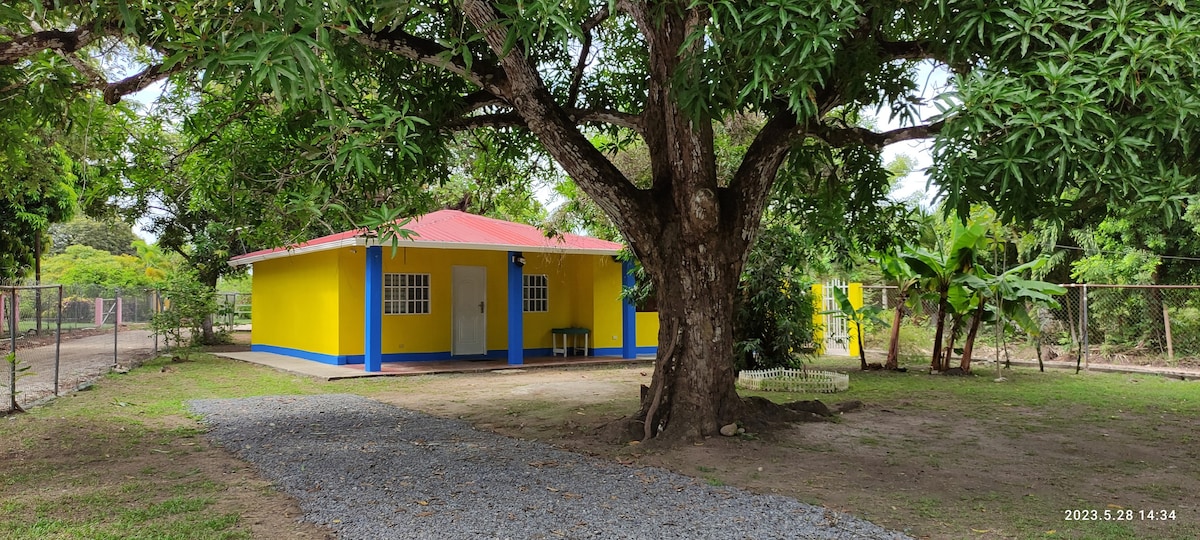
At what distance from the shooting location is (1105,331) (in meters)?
16.7

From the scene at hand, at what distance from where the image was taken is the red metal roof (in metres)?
14.2

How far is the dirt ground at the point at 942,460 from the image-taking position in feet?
16.1

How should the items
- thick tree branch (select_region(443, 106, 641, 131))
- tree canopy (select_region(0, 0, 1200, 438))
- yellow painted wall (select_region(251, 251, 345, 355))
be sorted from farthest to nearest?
yellow painted wall (select_region(251, 251, 345, 355)), thick tree branch (select_region(443, 106, 641, 131)), tree canopy (select_region(0, 0, 1200, 438))

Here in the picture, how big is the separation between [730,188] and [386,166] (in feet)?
11.0

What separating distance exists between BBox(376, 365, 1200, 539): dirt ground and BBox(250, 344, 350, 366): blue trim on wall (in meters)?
5.96

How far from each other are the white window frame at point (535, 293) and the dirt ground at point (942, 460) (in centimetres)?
688

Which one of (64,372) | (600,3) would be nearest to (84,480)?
(600,3)

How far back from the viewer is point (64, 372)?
539 inches

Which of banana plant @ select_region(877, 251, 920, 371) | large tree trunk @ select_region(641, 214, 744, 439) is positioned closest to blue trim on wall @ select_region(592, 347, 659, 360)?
banana plant @ select_region(877, 251, 920, 371)

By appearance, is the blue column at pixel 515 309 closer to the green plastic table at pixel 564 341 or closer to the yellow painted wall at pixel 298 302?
the green plastic table at pixel 564 341

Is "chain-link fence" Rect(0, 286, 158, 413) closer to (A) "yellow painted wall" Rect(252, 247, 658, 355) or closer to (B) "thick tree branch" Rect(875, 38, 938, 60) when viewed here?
(A) "yellow painted wall" Rect(252, 247, 658, 355)

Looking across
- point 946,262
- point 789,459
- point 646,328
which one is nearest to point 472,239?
point 646,328


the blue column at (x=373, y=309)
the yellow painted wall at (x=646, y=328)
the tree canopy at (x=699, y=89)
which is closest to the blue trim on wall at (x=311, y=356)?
the blue column at (x=373, y=309)

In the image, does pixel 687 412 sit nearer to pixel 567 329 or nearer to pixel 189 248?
pixel 567 329
